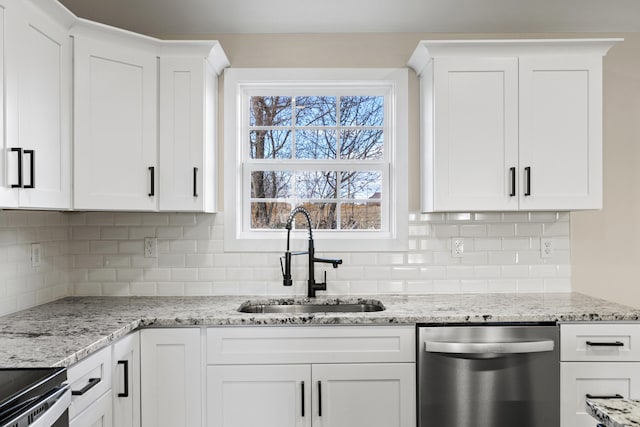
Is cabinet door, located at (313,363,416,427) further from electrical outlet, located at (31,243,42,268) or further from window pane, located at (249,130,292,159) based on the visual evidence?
electrical outlet, located at (31,243,42,268)

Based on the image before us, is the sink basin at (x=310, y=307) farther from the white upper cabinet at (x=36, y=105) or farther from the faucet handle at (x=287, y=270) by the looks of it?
the white upper cabinet at (x=36, y=105)

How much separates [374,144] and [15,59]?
1.88 m

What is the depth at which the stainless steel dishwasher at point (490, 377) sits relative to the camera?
224 centimetres

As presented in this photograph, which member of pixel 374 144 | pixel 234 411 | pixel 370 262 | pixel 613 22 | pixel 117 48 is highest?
pixel 613 22

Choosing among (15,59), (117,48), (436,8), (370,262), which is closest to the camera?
(15,59)

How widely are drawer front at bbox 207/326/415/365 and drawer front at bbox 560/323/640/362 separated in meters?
0.68

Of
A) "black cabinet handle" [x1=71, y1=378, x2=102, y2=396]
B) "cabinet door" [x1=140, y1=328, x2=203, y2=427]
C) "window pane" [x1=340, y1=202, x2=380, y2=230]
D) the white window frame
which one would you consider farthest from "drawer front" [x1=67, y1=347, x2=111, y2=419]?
"window pane" [x1=340, y1=202, x2=380, y2=230]

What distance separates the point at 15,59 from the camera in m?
1.86

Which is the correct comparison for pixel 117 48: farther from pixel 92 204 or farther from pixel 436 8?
pixel 436 8

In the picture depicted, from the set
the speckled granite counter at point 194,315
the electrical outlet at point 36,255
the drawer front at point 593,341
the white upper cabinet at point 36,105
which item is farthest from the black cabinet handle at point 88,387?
the drawer front at point 593,341

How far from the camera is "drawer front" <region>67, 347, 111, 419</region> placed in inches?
65.3

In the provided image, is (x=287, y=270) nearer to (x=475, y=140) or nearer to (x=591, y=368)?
(x=475, y=140)

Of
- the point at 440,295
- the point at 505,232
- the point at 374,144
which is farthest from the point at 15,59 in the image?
the point at 505,232

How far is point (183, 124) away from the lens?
2.56 meters
